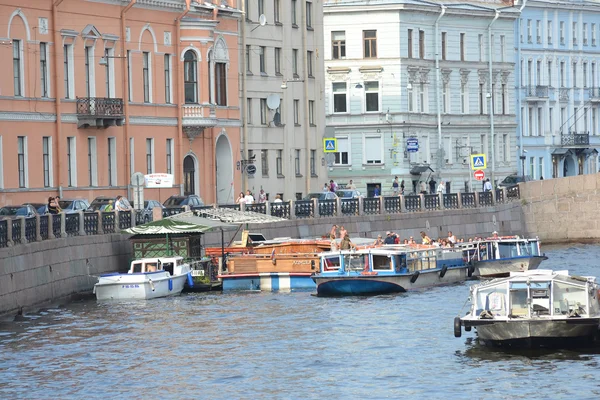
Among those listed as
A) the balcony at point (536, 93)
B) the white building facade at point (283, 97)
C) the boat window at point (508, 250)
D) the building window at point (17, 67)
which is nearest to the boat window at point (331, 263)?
the boat window at point (508, 250)

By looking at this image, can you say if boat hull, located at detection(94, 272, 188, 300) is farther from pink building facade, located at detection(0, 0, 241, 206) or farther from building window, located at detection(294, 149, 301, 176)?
building window, located at detection(294, 149, 301, 176)

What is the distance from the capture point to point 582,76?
10575 centimetres

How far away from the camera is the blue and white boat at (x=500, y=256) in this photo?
56156 millimetres

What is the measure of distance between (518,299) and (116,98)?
1161 inches

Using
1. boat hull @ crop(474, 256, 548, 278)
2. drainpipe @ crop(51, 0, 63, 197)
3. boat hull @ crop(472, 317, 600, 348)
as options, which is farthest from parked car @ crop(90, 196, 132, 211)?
boat hull @ crop(472, 317, 600, 348)

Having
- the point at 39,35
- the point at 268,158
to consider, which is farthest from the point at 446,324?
the point at 268,158

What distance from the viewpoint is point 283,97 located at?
251 ft

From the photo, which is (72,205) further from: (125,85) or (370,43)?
(370,43)

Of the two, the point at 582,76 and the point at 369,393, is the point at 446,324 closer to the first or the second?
the point at 369,393

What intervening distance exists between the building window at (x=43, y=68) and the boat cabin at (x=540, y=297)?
87.9 feet

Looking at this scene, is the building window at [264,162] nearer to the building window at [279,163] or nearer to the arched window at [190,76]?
the building window at [279,163]

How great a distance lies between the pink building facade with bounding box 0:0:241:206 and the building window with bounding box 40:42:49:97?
0.15ft

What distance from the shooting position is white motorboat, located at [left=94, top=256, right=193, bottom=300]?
4816cm

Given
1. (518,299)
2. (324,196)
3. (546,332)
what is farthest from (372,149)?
(546,332)
